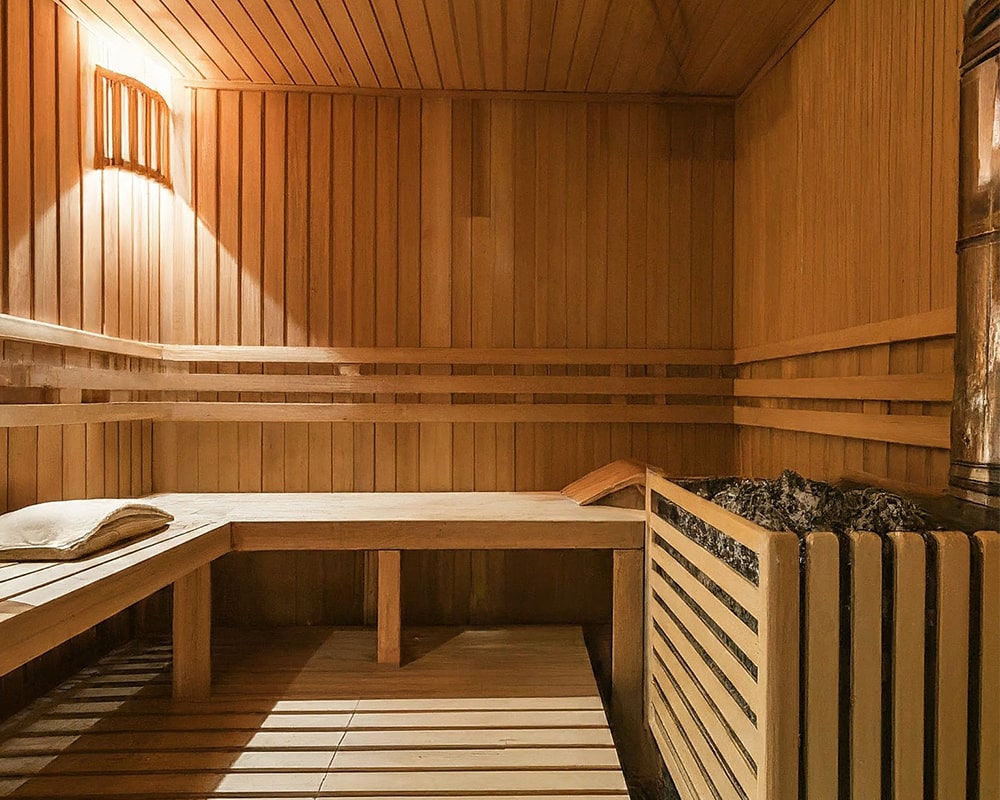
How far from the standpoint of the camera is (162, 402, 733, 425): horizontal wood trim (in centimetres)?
339

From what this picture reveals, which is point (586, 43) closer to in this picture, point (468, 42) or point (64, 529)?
point (468, 42)

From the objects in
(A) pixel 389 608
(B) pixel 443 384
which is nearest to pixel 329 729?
(A) pixel 389 608

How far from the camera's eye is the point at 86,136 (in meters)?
2.82

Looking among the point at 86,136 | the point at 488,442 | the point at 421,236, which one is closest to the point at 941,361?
the point at 488,442

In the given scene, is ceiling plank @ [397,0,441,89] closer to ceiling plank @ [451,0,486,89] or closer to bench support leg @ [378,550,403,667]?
ceiling plank @ [451,0,486,89]

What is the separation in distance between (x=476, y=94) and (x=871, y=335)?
7.26 ft

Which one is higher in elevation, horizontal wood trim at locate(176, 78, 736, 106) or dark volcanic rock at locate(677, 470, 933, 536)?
horizontal wood trim at locate(176, 78, 736, 106)

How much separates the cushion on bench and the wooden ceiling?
1.97 metres

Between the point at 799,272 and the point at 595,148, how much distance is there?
123 cm

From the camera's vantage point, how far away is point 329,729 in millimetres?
2344

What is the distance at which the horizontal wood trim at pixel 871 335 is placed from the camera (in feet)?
6.25

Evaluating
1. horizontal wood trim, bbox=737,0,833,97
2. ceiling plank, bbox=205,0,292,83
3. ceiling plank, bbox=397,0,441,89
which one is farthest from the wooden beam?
horizontal wood trim, bbox=737,0,833,97

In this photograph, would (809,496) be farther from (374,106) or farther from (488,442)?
(374,106)

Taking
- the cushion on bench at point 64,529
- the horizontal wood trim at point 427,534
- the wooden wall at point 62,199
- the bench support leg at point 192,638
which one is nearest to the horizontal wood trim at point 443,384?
the wooden wall at point 62,199
